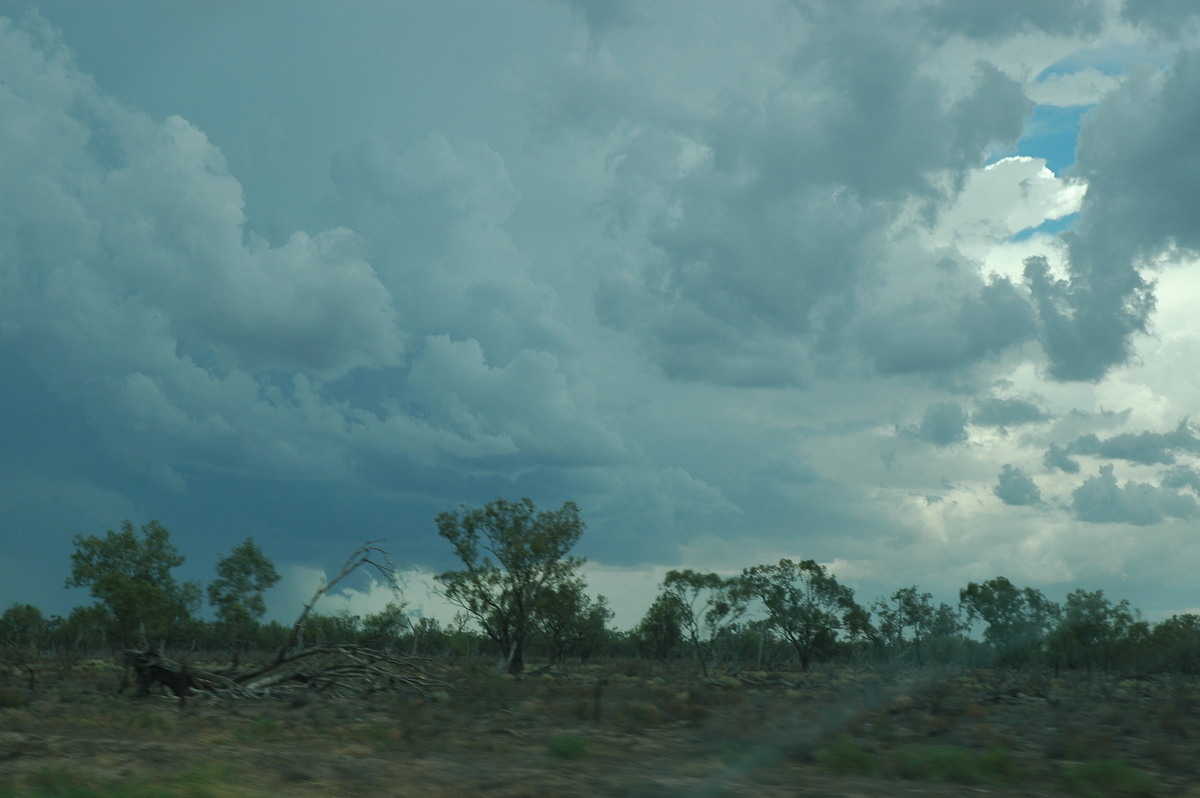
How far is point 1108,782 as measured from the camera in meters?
12.1

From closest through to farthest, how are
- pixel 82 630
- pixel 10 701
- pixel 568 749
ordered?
pixel 568 749
pixel 10 701
pixel 82 630

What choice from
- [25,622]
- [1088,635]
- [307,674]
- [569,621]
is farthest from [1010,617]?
[25,622]

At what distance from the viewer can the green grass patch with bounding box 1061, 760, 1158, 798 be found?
11680 mm

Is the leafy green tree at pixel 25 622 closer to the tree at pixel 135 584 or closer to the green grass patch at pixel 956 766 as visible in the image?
the tree at pixel 135 584

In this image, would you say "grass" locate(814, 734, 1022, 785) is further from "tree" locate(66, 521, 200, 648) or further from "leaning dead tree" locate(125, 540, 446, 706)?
"tree" locate(66, 521, 200, 648)

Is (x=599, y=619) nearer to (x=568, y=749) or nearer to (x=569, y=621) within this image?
(x=569, y=621)

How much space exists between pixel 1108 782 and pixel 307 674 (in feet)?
76.8

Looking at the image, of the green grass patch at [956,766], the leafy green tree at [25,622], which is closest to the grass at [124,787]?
the green grass patch at [956,766]

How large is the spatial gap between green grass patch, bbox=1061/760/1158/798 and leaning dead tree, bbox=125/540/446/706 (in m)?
19.9

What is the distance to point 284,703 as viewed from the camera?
87.7ft

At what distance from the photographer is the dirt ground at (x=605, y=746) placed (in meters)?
12.2

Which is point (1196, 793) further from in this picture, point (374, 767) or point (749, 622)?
point (749, 622)

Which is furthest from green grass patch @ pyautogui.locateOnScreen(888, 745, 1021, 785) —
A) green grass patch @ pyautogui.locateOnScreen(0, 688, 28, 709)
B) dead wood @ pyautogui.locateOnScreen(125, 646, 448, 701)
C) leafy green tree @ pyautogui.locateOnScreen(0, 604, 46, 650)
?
leafy green tree @ pyautogui.locateOnScreen(0, 604, 46, 650)

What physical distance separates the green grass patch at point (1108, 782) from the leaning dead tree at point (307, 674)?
65.3ft
